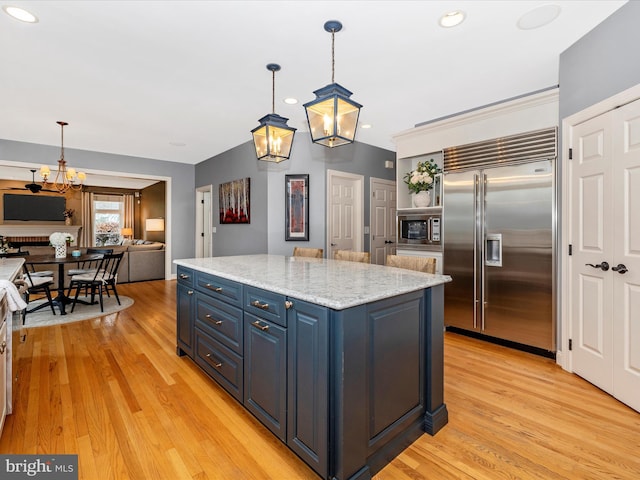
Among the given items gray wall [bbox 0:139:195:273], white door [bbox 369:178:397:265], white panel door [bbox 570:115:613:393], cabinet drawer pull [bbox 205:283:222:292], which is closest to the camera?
cabinet drawer pull [bbox 205:283:222:292]

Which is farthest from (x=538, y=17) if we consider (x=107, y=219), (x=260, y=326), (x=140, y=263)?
(x=107, y=219)

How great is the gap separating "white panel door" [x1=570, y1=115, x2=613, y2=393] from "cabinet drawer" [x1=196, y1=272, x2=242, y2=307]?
2.57m

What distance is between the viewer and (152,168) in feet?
21.9

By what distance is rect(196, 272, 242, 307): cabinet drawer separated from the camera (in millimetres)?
2012

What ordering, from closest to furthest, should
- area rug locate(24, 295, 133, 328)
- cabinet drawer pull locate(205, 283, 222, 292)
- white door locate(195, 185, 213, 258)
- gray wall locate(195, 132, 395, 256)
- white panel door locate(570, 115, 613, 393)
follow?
cabinet drawer pull locate(205, 283, 222, 292) → white panel door locate(570, 115, 613, 393) → area rug locate(24, 295, 133, 328) → gray wall locate(195, 132, 395, 256) → white door locate(195, 185, 213, 258)

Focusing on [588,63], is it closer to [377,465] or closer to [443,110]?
[443,110]

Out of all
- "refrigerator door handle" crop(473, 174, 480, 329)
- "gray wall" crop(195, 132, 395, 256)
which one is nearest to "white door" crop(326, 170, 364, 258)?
"gray wall" crop(195, 132, 395, 256)

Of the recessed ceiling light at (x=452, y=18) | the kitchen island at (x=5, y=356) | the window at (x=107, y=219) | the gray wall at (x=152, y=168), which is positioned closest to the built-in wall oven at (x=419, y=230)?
the recessed ceiling light at (x=452, y=18)

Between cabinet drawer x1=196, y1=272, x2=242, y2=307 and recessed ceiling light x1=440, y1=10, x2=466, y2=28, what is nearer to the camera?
cabinet drawer x1=196, y1=272, x2=242, y2=307

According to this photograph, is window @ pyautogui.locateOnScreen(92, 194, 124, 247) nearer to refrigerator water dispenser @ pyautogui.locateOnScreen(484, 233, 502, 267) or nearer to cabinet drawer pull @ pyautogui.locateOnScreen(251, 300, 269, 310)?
cabinet drawer pull @ pyautogui.locateOnScreen(251, 300, 269, 310)

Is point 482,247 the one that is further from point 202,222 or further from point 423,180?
point 202,222

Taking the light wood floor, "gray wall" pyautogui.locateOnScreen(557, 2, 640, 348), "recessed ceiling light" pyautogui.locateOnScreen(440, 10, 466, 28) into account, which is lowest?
the light wood floor

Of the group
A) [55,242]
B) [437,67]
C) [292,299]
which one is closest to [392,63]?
[437,67]

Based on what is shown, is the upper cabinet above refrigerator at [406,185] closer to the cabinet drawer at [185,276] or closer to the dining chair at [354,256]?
the dining chair at [354,256]
